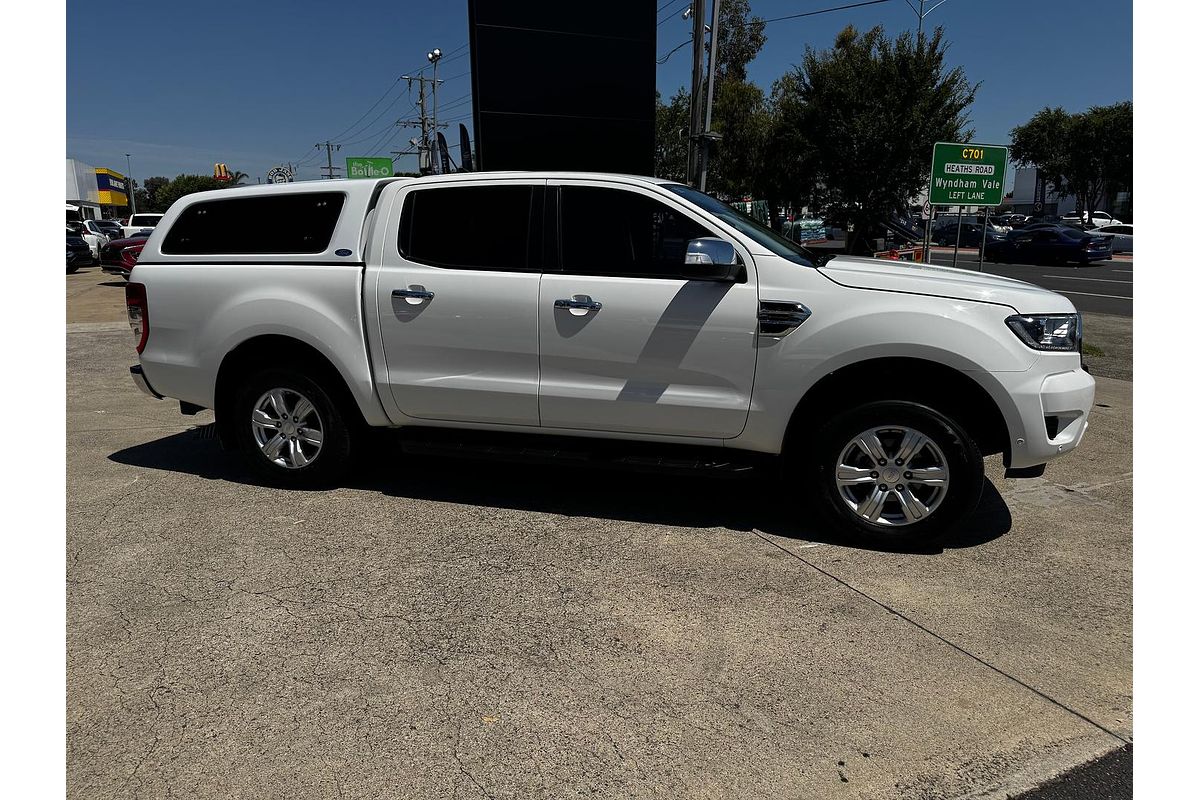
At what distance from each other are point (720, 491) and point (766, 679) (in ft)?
7.11

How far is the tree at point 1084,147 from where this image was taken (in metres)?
55.2

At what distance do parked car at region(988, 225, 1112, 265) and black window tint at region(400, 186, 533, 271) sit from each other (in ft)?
103

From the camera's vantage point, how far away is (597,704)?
9.55 ft

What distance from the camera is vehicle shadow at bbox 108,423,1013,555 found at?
4.60 metres

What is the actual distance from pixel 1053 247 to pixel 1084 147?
109 feet

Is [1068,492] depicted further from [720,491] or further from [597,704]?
[597,704]

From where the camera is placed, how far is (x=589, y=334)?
442 cm

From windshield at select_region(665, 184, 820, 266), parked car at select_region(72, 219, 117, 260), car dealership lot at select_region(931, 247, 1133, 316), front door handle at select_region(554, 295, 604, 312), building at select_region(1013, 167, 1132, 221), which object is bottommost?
front door handle at select_region(554, 295, 604, 312)

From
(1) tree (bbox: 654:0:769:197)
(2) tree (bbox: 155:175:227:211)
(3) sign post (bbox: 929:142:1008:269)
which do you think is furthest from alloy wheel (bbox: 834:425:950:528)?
(2) tree (bbox: 155:175:227:211)

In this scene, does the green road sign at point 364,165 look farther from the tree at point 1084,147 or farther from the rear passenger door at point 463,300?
the rear passenger door at point 463,300

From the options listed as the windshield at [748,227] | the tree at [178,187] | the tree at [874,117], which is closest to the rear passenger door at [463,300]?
the windshield at [748,227]

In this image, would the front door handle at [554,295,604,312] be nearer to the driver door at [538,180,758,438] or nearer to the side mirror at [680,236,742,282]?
the driver door at [538,180,758,438]

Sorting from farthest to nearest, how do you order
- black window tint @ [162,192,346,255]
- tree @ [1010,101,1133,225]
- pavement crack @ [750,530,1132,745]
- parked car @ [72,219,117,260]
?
tree @ [1010,101,1133,225]
parked car @ [72,219,117,260]
black window tint @ [162,192,346,255]
pavement crack @ [750,530,1132,745]

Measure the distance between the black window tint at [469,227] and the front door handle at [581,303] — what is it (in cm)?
35
